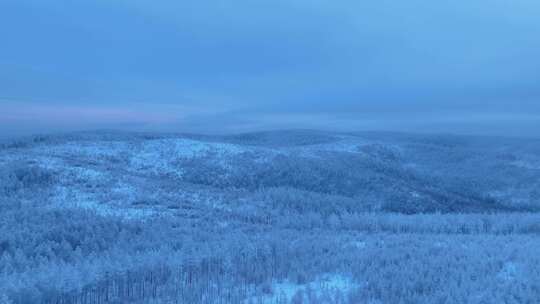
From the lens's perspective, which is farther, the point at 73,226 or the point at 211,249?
the point at 73,226

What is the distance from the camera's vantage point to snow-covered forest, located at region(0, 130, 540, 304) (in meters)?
9.27

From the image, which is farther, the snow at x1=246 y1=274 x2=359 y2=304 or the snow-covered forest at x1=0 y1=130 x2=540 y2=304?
the snow-covered forest at x1=0 y1=130 x2=540 y2=304

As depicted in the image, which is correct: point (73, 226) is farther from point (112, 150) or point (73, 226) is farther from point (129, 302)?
point (112, 150)

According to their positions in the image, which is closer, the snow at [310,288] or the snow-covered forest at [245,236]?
the snow at [310,288]

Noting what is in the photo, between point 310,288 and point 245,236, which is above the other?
point 310,288

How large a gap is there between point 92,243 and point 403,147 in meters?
59.8

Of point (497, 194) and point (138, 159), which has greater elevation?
point (138, 159)

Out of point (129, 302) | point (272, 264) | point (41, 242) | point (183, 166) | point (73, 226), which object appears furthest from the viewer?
point (183, 166)

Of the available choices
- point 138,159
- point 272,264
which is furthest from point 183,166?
point 272,264

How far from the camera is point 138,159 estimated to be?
38.7m

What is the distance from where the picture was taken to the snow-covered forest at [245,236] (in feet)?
30.4

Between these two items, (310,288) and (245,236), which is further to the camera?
(245,236)

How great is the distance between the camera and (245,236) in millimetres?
15195

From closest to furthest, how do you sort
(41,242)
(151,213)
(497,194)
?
(41,242)
(151,213)
(497,194)
